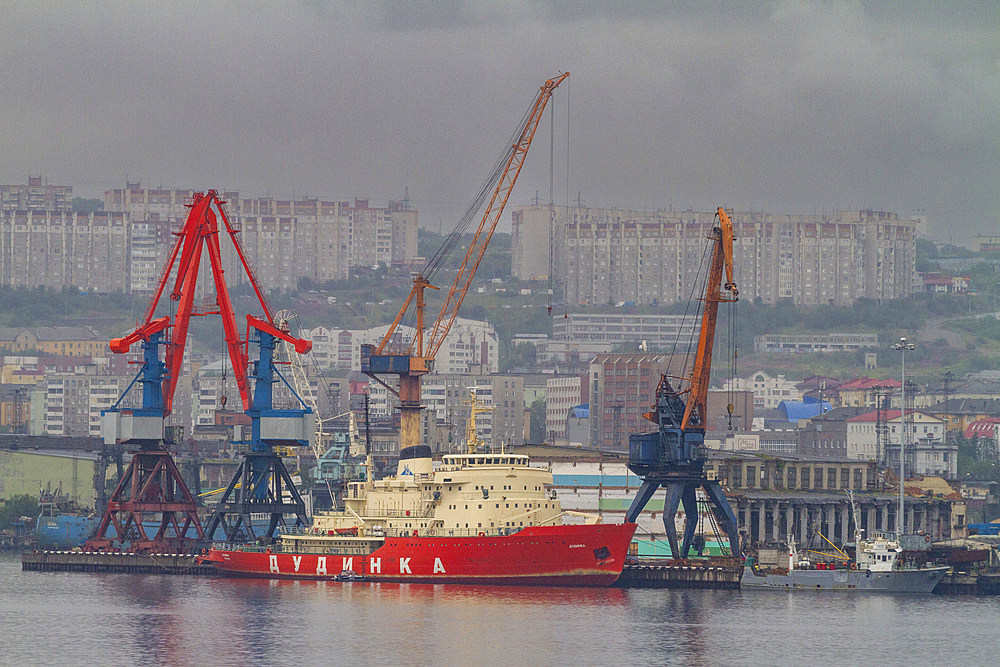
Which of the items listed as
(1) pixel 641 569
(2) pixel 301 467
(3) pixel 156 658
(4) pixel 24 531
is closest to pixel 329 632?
(3) pixel 156 658

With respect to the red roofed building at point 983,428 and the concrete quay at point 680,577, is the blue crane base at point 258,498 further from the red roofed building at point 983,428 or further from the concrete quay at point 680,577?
the red roofed building at point 983,428

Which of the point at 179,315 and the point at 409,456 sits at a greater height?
the point at 179,315

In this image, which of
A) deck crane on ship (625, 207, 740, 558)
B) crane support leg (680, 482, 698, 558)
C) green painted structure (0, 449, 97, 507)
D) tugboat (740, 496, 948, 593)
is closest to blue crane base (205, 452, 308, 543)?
deck crane on ship (625, 207, 740, 558)

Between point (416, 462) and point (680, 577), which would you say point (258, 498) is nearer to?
point (416, 462)

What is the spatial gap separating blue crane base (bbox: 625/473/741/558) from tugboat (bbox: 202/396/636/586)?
455 cm

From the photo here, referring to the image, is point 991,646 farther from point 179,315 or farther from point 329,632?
point 179,315

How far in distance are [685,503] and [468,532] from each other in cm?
1212

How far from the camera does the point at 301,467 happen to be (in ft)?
495

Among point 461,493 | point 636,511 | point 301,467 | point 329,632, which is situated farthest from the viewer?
point 301,467

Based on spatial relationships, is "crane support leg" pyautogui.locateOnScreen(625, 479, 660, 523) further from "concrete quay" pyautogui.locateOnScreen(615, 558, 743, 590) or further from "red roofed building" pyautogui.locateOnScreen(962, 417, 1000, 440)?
"red roofed building" pyautogui.locateOnScreen(962, 417, 1000, 440)

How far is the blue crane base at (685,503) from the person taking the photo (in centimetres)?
9312

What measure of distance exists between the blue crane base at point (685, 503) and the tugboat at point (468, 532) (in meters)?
4.55

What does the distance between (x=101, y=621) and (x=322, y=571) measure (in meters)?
18.0

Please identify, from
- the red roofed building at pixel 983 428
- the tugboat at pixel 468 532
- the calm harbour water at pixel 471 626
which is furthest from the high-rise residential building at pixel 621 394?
the calm harbour water at pixel 471 626
